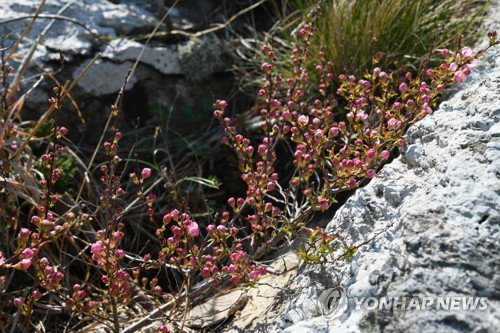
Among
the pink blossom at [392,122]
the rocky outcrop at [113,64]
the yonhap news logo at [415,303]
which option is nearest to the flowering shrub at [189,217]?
the pink blossom at [392,122]

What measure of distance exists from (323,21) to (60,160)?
1.67 m

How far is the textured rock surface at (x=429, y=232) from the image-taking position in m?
1.39

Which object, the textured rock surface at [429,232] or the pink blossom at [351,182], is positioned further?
the pink blossom at [351,182]

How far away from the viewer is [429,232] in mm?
1496

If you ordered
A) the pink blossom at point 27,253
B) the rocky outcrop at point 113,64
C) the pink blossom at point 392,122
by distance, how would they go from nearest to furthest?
the pink blossom at point 27,253, the pink blossom at point 392,122, the rocky outcrop at point 113,64

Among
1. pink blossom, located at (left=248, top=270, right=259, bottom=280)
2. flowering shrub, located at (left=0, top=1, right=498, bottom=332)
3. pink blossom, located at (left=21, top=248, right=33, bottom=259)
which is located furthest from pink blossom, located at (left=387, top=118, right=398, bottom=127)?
pink blossom, located at (left=21, top=248, right=33, bottom=259)

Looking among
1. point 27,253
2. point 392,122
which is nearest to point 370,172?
point 392,122

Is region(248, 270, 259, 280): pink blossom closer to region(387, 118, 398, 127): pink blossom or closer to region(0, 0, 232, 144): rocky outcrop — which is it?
region(387, 118, 398, 127): pink blossom

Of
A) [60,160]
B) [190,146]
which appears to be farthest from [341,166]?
[60,160]

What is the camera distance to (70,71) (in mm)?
3365

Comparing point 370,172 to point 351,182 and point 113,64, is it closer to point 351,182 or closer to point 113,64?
point 351,182

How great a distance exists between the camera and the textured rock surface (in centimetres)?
139

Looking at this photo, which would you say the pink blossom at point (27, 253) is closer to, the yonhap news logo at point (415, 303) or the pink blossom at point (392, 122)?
the yonhap news logo at point (415, 303)

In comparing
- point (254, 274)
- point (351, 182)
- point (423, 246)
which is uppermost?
point (423, 246)
